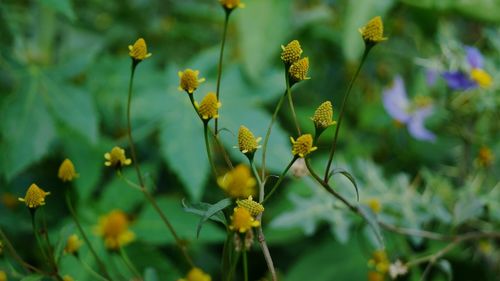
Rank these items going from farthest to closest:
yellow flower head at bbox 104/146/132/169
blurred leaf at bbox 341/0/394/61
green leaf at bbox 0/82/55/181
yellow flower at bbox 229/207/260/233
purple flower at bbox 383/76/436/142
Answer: blurred leaf at bbox 341/0/394/61, purple flower at bbox 383/76/436/142, green leaf at bbox 0/82/55/181, yellow flower head at bbox 104/146/132/169, yellow flower at bbox 229/207/260/233

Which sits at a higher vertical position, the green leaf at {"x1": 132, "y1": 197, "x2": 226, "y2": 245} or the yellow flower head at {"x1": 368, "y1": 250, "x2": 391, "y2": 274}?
the yellow flower head at {"x1": 368, "y1": 250, "x2": 391, "y2": 274}

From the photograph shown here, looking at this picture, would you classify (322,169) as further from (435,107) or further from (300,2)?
(300,2)

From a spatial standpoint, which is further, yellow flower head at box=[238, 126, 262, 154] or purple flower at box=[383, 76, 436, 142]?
purple flower at box=[383, 76, 436, 142]

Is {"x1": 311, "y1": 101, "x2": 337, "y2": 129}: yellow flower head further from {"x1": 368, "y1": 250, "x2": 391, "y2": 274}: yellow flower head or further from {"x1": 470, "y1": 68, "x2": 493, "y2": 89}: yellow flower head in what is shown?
{"x1": 470, "y1": 68, "x2": 493, "y2": 89}: yellow flower head

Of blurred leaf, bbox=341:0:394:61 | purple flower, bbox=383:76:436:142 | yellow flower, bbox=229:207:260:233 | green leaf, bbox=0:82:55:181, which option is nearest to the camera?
yellow flower, bbox=229:207:260:233

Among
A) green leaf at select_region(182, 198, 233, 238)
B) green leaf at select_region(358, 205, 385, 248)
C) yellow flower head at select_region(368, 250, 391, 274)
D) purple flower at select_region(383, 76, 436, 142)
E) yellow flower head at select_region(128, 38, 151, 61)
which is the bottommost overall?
purple flower at select_region(383, 76, 436, 142)

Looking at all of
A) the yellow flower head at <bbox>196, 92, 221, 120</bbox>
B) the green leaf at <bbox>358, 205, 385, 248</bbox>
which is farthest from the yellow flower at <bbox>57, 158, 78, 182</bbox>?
the green leaf at <bbox>358, 205, 385, 248</bbox>

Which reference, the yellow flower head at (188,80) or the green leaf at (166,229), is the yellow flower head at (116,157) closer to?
the yellow flower head at (188,80)

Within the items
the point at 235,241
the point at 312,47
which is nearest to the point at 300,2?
the point at 312,47
